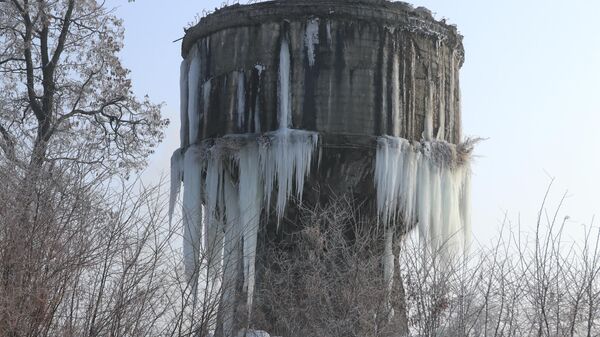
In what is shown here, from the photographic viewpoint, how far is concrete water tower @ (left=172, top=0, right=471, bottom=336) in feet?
48.8

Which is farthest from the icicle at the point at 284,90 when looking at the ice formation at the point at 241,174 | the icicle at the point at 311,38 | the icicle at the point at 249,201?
the icicle at the point at 249,201

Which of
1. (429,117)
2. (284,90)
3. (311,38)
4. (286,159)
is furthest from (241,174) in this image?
(429,117)

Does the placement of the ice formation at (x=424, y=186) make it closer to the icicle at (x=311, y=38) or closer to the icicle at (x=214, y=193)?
the icicle at (x=311, y=38)

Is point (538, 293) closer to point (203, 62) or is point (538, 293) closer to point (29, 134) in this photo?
point (203, 62)

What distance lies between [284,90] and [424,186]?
243 centimetres

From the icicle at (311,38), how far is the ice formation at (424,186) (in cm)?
153

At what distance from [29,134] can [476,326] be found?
1060cm

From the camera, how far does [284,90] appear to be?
589 inches

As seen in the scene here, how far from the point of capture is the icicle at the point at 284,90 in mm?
14891

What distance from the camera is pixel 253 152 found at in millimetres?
14977

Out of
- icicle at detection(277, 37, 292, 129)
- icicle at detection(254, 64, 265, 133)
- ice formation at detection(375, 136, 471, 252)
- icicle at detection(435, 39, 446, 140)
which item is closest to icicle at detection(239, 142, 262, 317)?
icicle at detection(254, 64, 265, 133)

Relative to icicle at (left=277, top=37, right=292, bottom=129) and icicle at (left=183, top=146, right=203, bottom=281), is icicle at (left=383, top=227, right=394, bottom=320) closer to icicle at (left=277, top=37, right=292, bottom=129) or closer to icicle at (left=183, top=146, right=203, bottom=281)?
icicle at (left=277, top=37, right=292, bottom=129)

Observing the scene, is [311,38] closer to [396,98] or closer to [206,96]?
[396,98]

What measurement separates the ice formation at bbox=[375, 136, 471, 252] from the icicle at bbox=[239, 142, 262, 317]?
172cm
